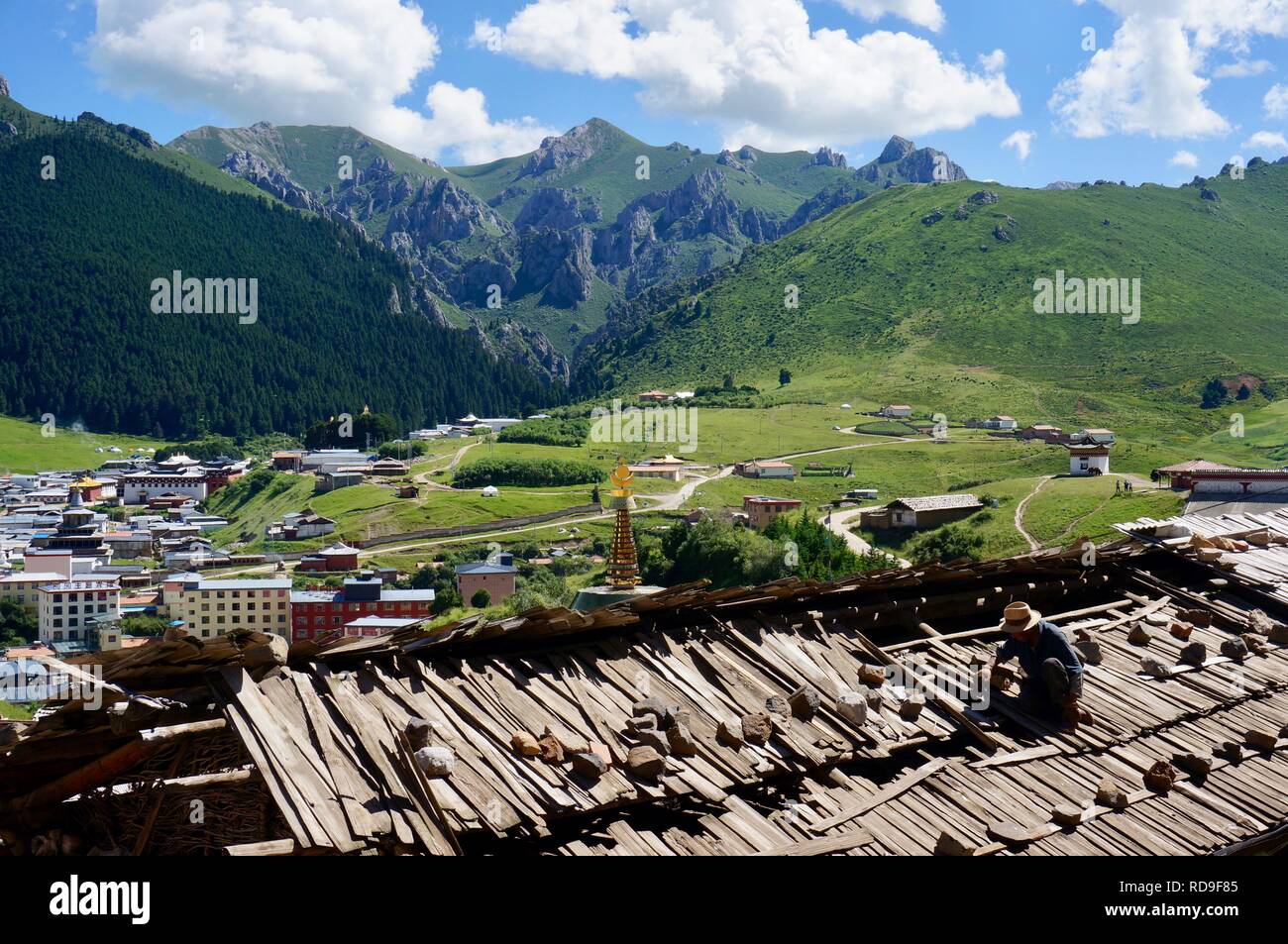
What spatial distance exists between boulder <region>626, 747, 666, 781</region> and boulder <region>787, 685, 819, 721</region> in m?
1.60

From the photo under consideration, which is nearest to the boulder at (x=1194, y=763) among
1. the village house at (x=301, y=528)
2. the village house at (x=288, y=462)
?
the village house at (x=301, y=528)

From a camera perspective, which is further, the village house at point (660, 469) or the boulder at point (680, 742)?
the village house at point (660, 469)

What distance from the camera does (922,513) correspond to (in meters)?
76.6

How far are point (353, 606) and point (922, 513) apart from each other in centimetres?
3279

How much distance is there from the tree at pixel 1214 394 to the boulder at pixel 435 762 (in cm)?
11777

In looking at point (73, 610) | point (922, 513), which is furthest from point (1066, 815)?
point (73, 610)

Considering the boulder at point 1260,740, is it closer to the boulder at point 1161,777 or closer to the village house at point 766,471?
the boulder at point 1161,777

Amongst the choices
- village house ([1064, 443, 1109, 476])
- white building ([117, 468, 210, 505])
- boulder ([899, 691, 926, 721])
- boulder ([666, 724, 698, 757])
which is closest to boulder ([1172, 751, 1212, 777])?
boulder ([899, 691, 926, 721])

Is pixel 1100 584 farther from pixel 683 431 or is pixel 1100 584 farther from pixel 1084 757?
pixel 683 431

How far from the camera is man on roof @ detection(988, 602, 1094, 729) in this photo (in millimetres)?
9797

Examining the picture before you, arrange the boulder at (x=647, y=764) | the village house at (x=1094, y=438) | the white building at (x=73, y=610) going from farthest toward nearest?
the village house at (x=1094, y=438) → the white building at (x=73, y=610) → the boulder at (x=647, y=764)

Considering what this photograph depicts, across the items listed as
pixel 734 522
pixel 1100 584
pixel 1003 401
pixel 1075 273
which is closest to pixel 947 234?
pixel 1075 273

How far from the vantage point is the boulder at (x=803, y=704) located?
9.10m

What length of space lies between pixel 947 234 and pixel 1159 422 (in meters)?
82.5
